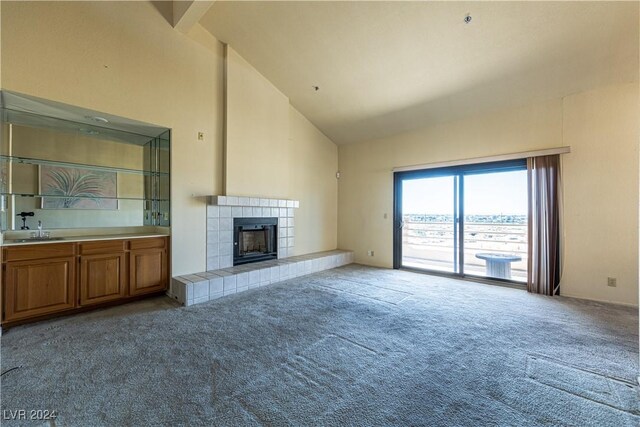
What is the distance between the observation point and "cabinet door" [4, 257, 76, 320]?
2.52 meters

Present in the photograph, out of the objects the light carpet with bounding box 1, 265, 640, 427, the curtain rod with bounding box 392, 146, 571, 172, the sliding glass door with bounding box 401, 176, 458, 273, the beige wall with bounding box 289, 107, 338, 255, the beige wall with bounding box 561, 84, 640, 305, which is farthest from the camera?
the beige wall with bounding box 289, 107, 338, 255

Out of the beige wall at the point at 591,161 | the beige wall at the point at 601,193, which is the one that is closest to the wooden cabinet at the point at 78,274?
the beige wall at the point at 591,161

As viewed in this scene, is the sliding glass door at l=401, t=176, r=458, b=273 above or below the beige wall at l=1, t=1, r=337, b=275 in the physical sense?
below

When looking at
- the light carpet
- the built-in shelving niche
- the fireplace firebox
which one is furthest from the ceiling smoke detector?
the light carpet

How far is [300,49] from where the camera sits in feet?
12.1

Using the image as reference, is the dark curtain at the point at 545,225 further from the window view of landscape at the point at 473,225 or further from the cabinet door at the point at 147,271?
the cabinet door at the point at 147,271

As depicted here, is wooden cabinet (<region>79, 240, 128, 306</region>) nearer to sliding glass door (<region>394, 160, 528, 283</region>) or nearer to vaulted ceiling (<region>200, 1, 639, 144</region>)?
vaulted ceiling (<region>200, 1, 639, 144</region>)

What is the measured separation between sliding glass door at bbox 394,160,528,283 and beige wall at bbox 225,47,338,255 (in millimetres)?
1603

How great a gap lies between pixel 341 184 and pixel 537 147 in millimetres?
3507

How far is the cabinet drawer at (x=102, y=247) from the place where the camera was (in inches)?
116

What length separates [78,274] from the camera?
291cm

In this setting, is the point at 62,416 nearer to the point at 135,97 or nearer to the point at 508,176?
the point at 135,97

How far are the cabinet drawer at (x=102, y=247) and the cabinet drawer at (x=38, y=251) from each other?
10 centimetres

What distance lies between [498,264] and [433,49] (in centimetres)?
330
